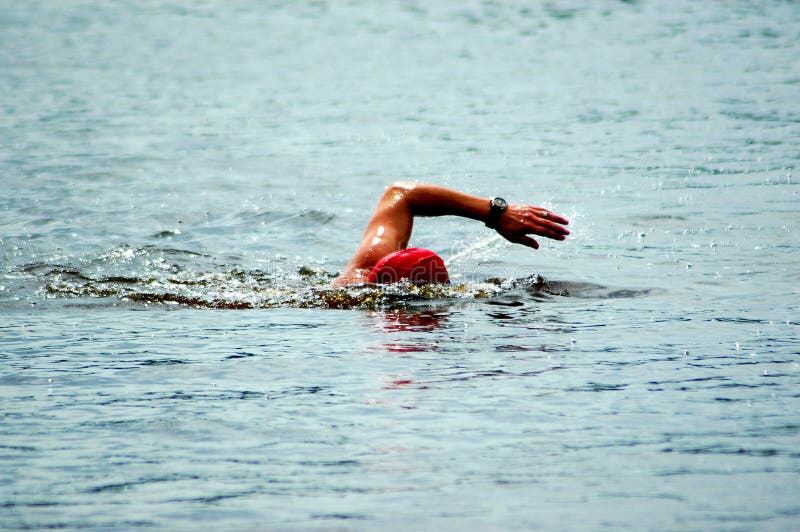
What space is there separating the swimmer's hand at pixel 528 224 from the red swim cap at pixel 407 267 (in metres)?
0.57

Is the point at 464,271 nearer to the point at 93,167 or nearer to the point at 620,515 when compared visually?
the point at 620,515

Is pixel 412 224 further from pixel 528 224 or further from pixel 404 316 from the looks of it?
pixel 528 224

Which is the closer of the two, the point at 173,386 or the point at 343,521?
the point at 343,521

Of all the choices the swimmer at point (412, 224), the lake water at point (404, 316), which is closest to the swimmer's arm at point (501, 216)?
the swimmer at point (412, 224)

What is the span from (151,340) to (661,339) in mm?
3261

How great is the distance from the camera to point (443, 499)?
489 cm

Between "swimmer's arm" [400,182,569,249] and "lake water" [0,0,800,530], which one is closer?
"lake water" [0,0,800,530]

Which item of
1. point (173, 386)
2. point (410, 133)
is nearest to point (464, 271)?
point (173, 386)

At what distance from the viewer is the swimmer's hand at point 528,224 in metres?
8.60

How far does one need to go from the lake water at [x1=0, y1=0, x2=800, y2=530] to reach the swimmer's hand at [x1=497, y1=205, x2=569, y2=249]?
55 centimetres

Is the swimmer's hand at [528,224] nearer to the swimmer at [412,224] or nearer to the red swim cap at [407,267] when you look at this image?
the swimmer at [412,224]

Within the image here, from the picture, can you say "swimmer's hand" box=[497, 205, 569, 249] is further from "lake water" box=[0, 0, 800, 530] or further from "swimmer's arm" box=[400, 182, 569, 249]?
"lake water" box=[0, 0, 800, 530]

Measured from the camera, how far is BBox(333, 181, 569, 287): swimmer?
8656 millimetres

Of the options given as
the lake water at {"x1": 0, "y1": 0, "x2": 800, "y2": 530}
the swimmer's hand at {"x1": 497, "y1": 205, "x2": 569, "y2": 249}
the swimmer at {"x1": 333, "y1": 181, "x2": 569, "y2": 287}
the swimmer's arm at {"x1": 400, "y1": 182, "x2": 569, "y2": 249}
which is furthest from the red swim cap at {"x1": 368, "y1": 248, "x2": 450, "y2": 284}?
the swimmer's hand at {"x1": 497, "y1": 205, "x2": 569, "y2": 249}
